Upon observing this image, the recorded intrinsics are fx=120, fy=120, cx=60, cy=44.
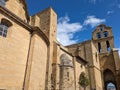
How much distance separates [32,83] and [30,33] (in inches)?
174

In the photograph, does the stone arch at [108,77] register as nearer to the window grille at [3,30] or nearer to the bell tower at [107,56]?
the bell tower at [107,56]

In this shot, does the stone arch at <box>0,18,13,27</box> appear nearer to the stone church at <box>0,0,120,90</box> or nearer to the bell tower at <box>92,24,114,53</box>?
→ the stone church at <box>0,0,120,90</box>

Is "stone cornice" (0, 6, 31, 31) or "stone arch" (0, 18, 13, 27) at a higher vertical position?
"stone cornice" (0, 6, 31, 31)

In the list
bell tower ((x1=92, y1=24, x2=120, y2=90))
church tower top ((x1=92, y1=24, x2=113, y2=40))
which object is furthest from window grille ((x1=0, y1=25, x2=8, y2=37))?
church tower top ((x1=92, y1=24, x2=113, y2=40))

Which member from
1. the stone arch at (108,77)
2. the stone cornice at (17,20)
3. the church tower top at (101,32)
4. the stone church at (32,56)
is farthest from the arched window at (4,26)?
the church tower top at (101,32)

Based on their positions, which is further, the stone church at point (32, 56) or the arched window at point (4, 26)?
the arched window at point (4, 26)

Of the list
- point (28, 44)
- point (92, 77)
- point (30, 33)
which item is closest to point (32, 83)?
point (28, 44)

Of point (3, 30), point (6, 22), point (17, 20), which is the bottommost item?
point (3, 30)

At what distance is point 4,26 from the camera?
29.0 ft

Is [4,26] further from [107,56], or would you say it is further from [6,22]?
[107,56]

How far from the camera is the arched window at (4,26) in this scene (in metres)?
8.55

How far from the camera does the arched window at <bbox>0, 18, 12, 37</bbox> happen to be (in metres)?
8.55

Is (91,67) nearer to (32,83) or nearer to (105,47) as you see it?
(105,47)

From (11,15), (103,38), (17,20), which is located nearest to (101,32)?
(103,38)
